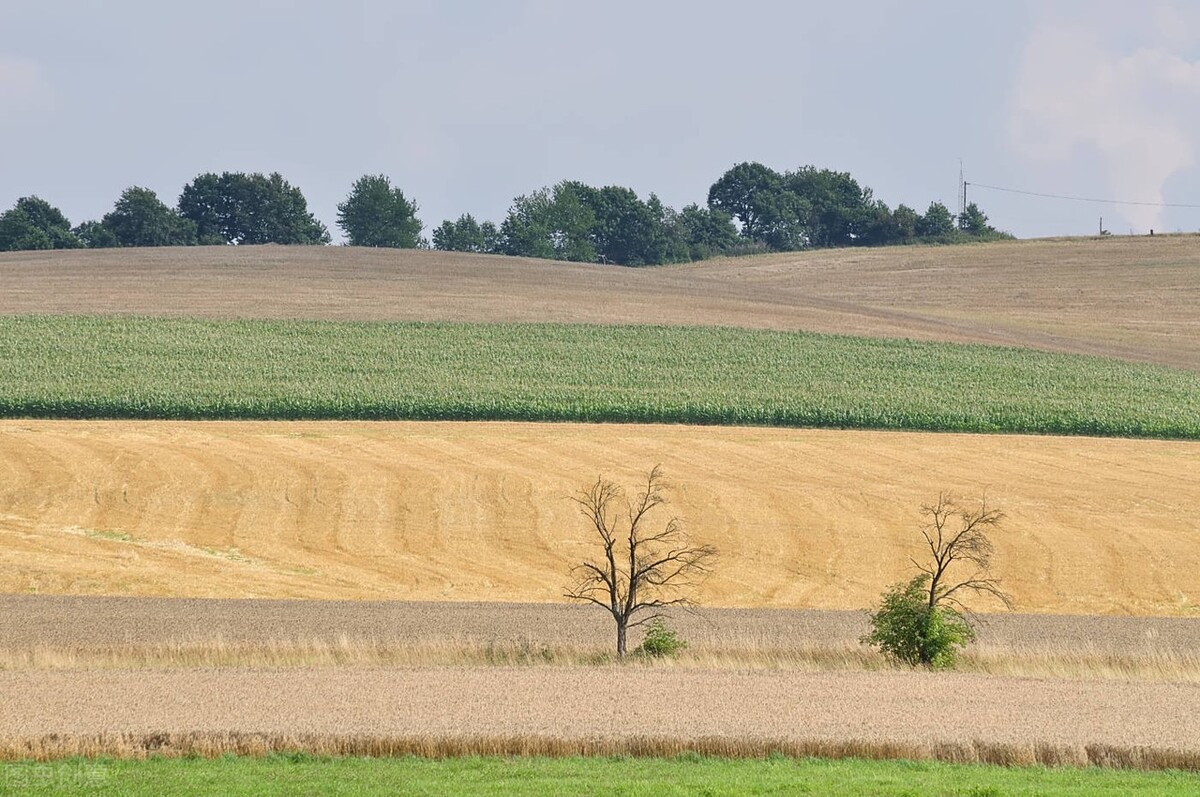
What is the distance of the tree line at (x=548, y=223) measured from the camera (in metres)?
118

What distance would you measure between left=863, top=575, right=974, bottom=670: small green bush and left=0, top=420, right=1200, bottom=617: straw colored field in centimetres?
552

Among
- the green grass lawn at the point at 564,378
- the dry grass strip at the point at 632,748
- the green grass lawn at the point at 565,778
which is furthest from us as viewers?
the green grass lawn at the point at 564,378

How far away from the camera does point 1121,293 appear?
7681cm

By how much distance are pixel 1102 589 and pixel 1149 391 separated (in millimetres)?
24894

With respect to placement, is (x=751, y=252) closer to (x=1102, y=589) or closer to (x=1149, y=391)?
(x=1149, y=391)

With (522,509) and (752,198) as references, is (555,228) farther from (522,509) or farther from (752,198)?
(522,509)

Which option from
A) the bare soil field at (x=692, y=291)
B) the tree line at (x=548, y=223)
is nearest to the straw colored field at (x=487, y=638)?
the bare soil field at (x=692, y=291)

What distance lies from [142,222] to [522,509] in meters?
95.8

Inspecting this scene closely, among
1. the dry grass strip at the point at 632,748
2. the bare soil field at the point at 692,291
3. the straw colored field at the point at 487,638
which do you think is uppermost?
the bare soil field at the point at 692,291

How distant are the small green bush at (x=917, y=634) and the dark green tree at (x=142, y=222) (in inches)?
4210

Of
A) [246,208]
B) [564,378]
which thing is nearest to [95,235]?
[246,208]

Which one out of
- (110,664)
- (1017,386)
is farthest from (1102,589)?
(1017,386)

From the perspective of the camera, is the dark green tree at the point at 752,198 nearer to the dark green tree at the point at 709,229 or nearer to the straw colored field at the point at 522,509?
the dark green tree at the point at 709,229

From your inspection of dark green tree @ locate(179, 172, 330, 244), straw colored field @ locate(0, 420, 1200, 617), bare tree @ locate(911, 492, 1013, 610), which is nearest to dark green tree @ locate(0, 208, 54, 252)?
dark green tree @ locate(179, 172, 330, 244)
